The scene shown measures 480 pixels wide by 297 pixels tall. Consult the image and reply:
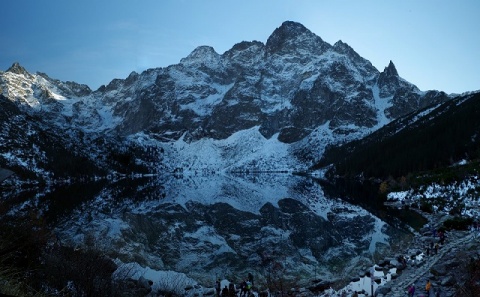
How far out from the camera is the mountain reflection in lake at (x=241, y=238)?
3114cm

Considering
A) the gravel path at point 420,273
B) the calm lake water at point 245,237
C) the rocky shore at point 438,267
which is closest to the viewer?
the rocky shore at point 438,267

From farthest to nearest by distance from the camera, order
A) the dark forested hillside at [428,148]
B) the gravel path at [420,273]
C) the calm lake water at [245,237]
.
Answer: the dark forested hillside at [428,148] < the calm lake water at [245,237] < the gravel path at [420,273]

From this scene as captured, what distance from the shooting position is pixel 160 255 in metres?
36.6

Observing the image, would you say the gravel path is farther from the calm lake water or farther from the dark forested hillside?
the dark forested hillside

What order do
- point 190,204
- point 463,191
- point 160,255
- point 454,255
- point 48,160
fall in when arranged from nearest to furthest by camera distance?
point 454,255 < point 160,255 < point 463,191 < point 190,204 < point 48,160

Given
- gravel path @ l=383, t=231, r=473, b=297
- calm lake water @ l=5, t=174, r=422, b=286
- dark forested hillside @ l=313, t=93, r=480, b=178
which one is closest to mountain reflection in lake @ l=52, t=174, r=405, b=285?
calm lake water @ l=5, t=174, r=422, b=286

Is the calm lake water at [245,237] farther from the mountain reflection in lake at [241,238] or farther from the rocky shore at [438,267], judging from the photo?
the rocky shore at [438,267]

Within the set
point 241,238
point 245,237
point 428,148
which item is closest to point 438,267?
point 241,238

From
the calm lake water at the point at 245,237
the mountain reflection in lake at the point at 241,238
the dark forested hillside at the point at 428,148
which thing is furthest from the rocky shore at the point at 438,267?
the dark forested hillside at the point at 428,148

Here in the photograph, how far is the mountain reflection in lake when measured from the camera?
3114 centimetres

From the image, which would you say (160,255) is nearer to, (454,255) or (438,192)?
(454,255)

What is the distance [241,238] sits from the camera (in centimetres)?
4381

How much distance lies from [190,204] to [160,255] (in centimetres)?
4167

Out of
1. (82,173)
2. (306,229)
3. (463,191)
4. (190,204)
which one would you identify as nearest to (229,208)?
(190,204)
